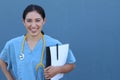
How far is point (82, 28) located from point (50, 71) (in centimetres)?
135

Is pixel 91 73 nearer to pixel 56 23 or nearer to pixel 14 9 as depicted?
pixel 56 23

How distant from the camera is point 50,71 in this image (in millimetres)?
2275

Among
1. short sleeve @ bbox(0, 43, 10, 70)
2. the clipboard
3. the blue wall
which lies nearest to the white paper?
the clipboard

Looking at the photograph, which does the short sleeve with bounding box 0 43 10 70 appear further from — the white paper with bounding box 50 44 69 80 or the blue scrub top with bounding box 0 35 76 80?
the white paper with bounding box 50 44 69 80

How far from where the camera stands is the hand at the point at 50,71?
2.27 m

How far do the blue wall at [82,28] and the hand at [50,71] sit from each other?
1236mm

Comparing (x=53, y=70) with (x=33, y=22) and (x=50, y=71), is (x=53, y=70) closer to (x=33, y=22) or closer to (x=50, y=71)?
(x=50, y=71)

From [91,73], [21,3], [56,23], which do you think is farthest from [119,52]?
[21,3]

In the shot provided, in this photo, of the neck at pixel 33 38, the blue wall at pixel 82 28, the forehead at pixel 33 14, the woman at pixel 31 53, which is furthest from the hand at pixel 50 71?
the blue wall at pixel 82 28

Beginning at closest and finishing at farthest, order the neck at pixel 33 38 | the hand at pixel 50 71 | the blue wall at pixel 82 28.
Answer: the hand at pixel 50 71 < the neck at pixel 33 38 < the blue wall at pixel 82 28

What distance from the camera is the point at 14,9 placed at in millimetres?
3494

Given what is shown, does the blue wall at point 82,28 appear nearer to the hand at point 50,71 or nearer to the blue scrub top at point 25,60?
the blue scrub top at point 25,60

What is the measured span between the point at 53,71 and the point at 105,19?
1.45m

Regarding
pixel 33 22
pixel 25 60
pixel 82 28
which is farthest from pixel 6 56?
pixel 82 28
